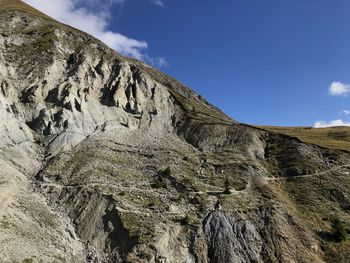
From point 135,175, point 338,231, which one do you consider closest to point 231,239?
point 338,231

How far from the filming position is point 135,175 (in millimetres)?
66250

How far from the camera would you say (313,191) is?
65688 millimetres

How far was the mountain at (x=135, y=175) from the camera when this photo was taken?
165ft

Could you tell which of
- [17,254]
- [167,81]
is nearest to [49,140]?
[17,254]

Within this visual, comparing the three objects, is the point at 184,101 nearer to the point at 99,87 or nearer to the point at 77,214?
the point at 99,87

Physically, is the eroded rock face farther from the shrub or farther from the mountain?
the shrub

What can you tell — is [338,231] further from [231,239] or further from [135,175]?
[135,175]

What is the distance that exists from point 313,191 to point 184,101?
4414 cm

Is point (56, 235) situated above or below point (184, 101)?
below

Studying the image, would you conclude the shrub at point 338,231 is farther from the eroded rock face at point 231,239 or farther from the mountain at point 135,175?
the eroded rock face at point 231,239

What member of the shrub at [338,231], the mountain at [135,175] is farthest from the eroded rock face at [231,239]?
the shrub at [338,231]

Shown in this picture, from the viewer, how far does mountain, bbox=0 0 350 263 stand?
165 ft

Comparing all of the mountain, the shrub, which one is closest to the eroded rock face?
the mountain

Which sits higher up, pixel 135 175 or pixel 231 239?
pixel 135 175
